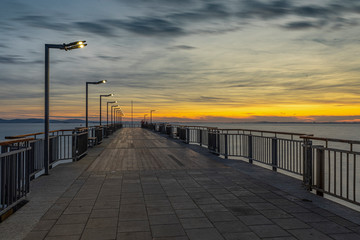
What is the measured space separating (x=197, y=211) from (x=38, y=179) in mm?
5274

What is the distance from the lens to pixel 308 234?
436 cm

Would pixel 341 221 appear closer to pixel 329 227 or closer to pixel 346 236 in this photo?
pixel 329 227

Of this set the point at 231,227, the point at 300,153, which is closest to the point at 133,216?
the point at 231,227

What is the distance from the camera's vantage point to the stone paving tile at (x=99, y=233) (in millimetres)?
4273

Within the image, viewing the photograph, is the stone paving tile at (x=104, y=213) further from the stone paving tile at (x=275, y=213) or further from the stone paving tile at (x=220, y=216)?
the stone paving tile at (x=275, y=213)

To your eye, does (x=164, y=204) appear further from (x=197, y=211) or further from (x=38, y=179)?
(x=38, y=179)

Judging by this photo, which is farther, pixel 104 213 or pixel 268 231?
pixel 104 213

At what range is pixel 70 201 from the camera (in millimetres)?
6207

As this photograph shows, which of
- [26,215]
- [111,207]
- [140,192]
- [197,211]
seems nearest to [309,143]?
[197,211]

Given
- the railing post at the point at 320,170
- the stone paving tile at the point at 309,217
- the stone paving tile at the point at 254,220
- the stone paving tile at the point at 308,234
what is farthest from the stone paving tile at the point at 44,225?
the railing post at the point at 320,170

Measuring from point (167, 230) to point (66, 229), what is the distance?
1.56 meters

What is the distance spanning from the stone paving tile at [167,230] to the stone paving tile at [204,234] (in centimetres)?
14

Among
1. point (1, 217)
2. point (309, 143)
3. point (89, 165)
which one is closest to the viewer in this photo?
point (1, 217)

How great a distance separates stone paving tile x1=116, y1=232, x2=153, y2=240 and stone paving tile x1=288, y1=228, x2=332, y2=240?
2122 millimetres
